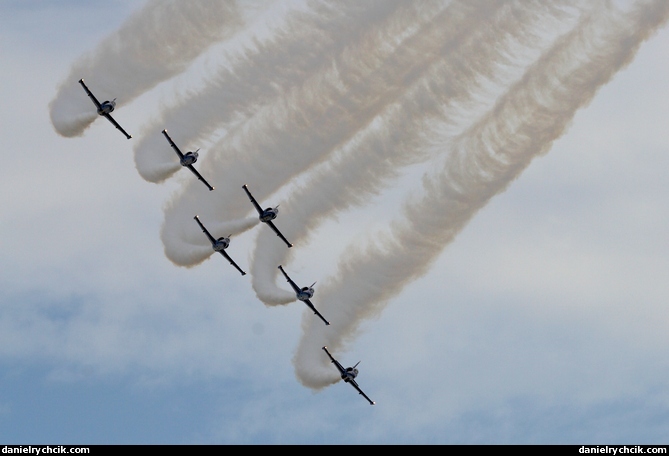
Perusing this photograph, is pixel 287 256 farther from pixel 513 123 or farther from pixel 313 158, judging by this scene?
pixel 513 123

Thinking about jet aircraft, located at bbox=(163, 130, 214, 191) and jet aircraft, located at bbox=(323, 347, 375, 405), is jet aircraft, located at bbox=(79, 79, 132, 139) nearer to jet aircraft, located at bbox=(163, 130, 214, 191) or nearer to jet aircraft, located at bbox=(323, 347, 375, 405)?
jet aircraft, located at bbox=(163, 130, 214, 191)

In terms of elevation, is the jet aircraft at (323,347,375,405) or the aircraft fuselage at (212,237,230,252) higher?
the aircraft fuselage at (212,237,230,252)

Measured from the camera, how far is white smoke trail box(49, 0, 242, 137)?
65.6m

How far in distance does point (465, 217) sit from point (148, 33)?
2060 cm

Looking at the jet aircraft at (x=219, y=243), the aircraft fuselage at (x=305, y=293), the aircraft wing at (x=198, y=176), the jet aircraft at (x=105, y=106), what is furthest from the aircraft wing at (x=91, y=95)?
the aircraft fuselage at (x=305, y=293)

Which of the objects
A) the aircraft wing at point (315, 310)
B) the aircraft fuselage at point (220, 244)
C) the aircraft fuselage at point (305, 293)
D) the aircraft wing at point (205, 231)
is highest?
the aircraft wing at point (205, 231)

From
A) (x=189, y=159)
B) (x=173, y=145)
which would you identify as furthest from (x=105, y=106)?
(x=189, y=159)

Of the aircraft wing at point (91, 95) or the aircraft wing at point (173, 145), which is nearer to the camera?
the aircraft wing at point (173, 145)

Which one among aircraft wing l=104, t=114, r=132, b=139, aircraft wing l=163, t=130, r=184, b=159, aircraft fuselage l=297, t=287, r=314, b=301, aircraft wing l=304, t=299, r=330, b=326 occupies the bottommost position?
aircraft wing l=304, t=299, r=330, b=326

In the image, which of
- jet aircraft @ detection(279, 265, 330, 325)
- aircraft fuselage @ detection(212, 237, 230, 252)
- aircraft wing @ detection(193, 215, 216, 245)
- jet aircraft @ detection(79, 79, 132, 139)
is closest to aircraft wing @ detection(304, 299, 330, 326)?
jet aircraft @ detection(279, 265, 330, 325)

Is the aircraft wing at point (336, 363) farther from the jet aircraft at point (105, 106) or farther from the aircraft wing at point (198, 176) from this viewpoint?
the jet aircraft at point (105, 106)

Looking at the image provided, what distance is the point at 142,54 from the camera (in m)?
67.0

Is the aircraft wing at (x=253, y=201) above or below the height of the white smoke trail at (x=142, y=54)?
below

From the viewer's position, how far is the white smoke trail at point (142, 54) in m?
65.6
